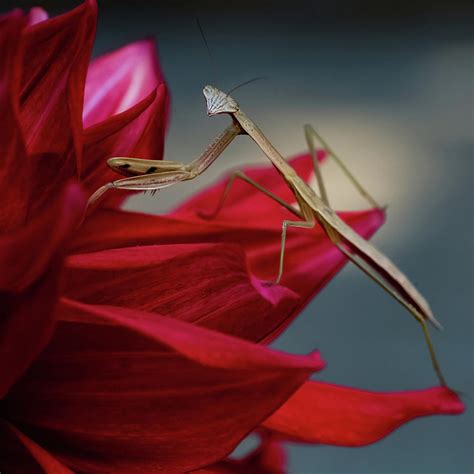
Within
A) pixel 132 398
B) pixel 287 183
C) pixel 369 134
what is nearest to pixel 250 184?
pixel 287 183

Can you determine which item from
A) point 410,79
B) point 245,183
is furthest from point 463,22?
point 245,183

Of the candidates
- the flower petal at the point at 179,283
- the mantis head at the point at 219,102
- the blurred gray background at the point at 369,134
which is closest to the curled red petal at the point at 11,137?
the flower petal at the point at 179,283

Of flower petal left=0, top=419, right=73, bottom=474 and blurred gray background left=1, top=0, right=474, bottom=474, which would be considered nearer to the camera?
flower petal left=0, top=419, right=73, bottom=474

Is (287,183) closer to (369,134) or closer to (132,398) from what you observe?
(132,398)

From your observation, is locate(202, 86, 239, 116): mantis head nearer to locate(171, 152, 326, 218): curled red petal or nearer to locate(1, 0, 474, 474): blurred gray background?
locate(171, 152, 326, 218): curled red petal

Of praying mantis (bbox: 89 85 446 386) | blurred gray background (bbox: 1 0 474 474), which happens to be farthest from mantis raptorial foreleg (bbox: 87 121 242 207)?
blurred gray background (bbox: 1 0 474 474)

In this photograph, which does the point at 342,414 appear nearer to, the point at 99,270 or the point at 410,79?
the point at 99,270

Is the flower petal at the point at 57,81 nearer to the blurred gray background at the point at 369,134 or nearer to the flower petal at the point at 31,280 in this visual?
the flower petal at the point at 31,280

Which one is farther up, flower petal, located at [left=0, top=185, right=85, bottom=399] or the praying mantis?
flower petal, located at [left=0, top=185, right=85, bottom=399]
